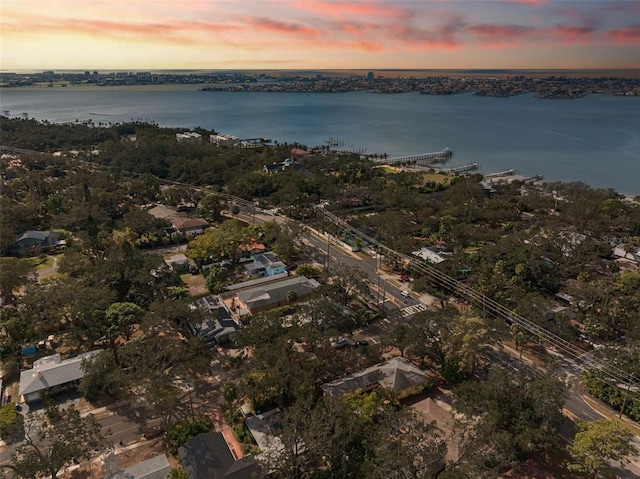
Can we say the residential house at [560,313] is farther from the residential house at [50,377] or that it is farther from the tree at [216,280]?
the residential house at [50,377]

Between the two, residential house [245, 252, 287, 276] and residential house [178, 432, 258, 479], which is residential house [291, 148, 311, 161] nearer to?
residential house [245, 252, 287, 276]

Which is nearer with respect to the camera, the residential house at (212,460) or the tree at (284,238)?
the residential house at (212,460)

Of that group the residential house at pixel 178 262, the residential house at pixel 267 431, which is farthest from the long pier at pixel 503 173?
the residential house at pixel 267 431

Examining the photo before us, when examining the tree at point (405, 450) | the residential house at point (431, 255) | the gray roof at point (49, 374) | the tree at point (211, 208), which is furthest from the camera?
the tree at point (211, 208)

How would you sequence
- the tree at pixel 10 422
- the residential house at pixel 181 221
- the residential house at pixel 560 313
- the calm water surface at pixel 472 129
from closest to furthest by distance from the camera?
the tree at pixel 10 422
the residential house at pixel 560 313
the residential house at pixel 181 221
the calm water surface at pixel 472 129

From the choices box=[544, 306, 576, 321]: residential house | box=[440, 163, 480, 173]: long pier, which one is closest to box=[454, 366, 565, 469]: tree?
box=[544, 306, 576, 321]: residential house

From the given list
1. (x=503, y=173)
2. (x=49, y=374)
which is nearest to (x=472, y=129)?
(x=503, y=173)

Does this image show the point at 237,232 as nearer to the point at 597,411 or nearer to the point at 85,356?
the point at 85,356

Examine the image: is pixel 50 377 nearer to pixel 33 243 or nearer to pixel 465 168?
pixel 33 243
